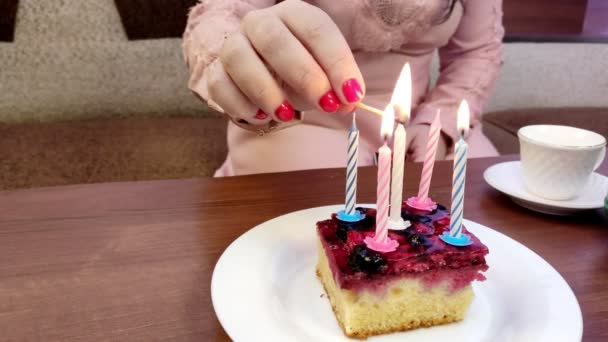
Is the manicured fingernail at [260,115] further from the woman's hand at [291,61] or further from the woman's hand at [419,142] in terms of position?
the woman's hand at [419,142]

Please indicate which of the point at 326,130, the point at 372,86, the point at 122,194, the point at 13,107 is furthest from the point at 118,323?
the point at 13,107

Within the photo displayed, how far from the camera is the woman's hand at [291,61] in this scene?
65 cm

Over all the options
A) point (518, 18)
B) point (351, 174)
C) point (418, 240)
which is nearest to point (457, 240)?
point (418, 240)

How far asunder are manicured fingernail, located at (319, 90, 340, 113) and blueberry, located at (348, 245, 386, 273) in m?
0.20

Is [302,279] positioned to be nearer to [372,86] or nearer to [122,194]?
[122,194]

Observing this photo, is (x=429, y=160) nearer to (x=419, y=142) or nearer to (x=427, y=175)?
(x=427, y=175)

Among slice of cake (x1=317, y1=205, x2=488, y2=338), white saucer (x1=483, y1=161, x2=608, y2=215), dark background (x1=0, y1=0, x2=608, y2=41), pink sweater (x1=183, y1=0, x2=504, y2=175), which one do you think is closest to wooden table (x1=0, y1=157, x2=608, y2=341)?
white saucer (x1=483, y1=161, x2=608, y2=215)

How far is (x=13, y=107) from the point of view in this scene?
72.3 inches

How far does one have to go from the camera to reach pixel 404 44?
1245mm

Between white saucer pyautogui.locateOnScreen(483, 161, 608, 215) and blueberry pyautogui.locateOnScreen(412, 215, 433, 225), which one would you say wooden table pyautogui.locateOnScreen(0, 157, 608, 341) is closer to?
white saucer pyautogui.locateOnScreen(483, 161, 608, 215)

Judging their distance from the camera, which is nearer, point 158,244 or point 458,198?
point 458,198

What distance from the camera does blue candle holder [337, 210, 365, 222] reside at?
0.64 m

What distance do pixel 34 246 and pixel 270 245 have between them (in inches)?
11.8

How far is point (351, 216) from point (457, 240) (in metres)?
0.13
